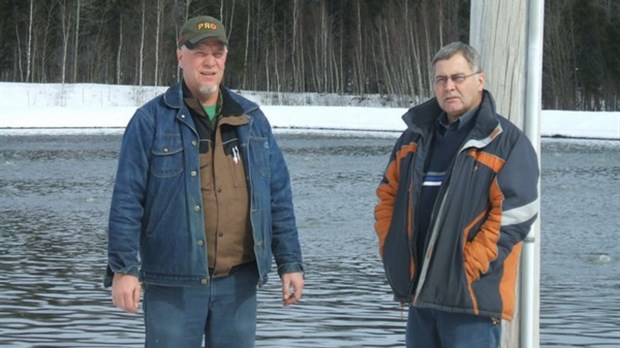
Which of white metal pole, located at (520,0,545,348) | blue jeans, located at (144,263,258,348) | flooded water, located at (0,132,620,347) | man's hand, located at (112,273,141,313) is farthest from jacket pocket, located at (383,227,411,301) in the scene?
flooded water, located at (0,132,620,347)

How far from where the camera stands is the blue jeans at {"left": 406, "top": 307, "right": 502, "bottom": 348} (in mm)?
4430

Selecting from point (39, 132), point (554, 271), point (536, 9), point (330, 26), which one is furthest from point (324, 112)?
point (536, 9)

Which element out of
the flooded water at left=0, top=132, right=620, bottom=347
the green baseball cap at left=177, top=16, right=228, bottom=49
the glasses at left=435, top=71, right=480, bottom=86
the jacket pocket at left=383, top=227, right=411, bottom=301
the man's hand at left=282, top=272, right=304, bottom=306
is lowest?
the flooded water at left=0, top=132, right=620, bottom=347

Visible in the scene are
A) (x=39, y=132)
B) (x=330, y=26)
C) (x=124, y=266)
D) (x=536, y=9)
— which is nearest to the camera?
(x=124, y=266)

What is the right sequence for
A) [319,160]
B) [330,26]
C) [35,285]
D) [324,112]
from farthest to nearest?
[330,26]
[324,112]
[319,160]
[35,285]

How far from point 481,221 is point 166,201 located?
3.62 feet

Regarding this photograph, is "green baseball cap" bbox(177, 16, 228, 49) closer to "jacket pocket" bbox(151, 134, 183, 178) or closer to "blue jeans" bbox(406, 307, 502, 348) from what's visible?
"jacket pocket" bbox(151, 134, 183, 178)

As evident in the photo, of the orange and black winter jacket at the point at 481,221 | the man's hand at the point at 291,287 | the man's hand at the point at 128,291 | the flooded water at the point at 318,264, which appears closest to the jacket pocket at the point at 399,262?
the orange and black winter jacket at the point at 481,221

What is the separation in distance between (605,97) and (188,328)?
63.6 meters

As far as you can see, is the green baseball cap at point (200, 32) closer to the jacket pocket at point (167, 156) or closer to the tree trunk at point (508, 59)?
the jacket pocket at point (167, 156)

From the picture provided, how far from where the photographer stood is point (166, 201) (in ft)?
14.8

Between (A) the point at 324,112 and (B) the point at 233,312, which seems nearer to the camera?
(B) the point at 233,312

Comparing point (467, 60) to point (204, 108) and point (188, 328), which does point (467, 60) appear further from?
point (188, 328)

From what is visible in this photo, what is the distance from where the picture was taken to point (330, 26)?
70688mm
